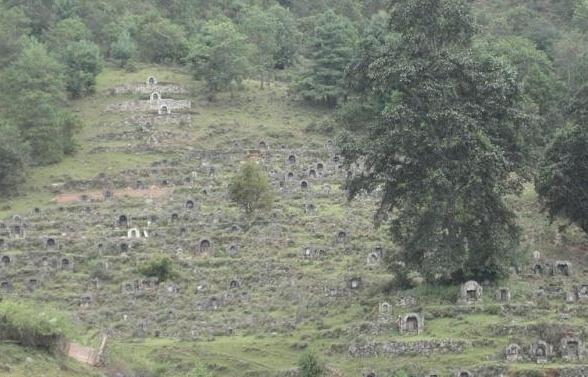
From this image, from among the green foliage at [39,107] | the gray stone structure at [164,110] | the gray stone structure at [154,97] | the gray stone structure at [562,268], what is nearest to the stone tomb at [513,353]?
the gray stone structure at [562,268]

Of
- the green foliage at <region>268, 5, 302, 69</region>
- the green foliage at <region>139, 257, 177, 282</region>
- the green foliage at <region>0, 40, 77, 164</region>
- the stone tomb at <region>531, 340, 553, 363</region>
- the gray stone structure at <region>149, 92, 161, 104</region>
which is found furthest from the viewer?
the green foliage at <region>268, 5, 302, 69</region>

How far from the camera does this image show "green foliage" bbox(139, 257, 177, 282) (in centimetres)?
5925

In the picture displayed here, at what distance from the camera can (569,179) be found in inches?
2267

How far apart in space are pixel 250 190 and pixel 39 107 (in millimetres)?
22244

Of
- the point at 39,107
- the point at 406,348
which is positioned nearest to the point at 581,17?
the point at 39,107

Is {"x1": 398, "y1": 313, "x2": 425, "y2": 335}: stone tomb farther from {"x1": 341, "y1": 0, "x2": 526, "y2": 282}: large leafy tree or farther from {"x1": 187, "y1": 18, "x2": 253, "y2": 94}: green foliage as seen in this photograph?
{"x1": 187, "y1": 18, "x2": 253, "y2": 94}: green foliage

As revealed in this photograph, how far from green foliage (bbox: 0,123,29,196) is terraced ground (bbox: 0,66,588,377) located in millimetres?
1155

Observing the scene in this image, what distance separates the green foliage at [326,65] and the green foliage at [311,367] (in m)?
51.5

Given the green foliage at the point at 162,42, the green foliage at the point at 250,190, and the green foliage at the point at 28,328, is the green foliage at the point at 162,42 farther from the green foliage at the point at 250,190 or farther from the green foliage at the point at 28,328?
the green foliage at the point at 28,328

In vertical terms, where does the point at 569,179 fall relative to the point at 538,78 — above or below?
below

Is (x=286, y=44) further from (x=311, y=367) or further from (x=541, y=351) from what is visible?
(x=311, y=367)

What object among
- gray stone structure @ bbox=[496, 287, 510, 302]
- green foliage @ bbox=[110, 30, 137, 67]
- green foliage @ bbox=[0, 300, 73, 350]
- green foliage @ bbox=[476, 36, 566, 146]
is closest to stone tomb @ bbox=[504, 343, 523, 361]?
gray stone structure @ bbox=[496, 287, 510, 302]

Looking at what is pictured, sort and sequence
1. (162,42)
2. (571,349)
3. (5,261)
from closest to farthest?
(571,349) → (5,261) → (162,42)

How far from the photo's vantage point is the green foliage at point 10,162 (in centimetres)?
7625
